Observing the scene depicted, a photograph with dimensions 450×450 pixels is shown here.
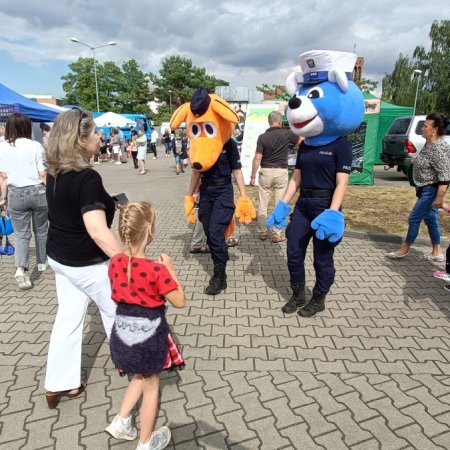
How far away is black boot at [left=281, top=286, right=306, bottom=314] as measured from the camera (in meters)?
3.65

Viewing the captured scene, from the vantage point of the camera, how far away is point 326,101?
307 cm

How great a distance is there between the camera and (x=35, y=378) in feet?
9.02

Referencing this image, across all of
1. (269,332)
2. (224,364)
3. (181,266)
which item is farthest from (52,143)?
(181,266)

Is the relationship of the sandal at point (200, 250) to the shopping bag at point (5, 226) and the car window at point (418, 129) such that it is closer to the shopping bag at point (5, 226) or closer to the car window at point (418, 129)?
the shopping bag at point (5, 226)

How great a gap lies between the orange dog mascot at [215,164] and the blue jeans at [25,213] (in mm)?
1702

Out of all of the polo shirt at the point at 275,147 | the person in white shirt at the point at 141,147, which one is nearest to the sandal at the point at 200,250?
the polo shirt at the point at 275,147

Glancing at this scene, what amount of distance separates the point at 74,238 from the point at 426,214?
4.30m

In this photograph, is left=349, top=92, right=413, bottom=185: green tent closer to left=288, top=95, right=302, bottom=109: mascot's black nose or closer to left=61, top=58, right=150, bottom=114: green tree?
left=288, top=95, right=302, bottom=109: mascot's black nose

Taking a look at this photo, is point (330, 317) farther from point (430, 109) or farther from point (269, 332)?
point (430, 109)

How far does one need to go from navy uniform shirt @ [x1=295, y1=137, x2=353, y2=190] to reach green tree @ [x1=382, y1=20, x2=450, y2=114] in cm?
3654

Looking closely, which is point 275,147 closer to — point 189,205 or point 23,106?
point 189,205

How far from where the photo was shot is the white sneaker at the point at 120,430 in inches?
83.1

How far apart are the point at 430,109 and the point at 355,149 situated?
29404 millimetres

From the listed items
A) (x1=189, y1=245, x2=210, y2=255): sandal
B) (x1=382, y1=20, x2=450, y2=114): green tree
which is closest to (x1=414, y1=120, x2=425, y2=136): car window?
(x1=189, y1=245, x2=210, y2=255): sandal
